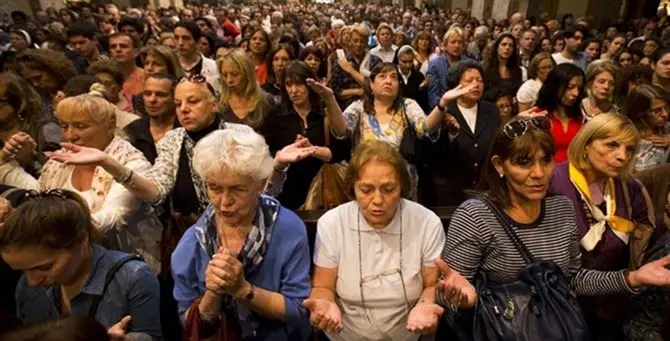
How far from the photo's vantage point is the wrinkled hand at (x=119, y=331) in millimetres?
1653

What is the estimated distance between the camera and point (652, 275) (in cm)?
189

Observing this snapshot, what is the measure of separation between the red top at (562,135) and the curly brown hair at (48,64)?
4.29 metres

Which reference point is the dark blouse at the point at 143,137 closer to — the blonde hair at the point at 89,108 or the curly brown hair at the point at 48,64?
the blonde hair at the point at 89,108

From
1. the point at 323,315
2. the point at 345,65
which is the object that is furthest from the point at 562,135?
the point at 345,65

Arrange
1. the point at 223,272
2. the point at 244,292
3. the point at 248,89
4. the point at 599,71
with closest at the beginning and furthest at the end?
the point at 223,272 < the point at 244,292 < the point at 248,89 < the point at 599,71

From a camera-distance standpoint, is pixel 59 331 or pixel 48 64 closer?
pixel 59 331

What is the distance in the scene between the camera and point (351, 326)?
2.06 meters

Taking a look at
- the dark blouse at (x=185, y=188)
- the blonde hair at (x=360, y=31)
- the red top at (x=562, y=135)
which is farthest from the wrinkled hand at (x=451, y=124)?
the blonde hair at (x=360, y=31)

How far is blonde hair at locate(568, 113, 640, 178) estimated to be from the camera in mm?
2316

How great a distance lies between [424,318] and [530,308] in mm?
466

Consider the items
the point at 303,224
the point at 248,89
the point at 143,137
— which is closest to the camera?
the point at 303,224

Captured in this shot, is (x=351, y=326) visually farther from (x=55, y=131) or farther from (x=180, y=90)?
(x=55, y=131)

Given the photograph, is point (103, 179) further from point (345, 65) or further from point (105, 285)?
point (345, 65)

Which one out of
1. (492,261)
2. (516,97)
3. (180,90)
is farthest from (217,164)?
(516,97)
